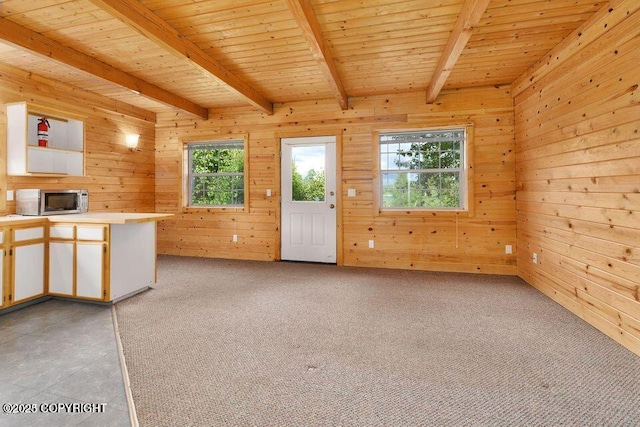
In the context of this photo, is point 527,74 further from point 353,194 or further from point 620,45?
point 353,194

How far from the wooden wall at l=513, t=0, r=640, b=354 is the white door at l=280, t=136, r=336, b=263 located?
2629mm

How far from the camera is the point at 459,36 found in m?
2.66

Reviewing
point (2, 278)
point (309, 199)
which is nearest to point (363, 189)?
point (309, 199)

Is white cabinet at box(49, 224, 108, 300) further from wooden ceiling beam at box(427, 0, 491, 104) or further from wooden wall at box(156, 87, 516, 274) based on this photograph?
wooden ceiling beam at box(427, 0, 491, 104)

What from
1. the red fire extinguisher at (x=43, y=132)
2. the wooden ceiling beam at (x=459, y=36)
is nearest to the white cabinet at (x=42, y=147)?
the red fire extinguisher at (x=43, y=132)

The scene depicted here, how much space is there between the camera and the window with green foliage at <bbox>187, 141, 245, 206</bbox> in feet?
17.8

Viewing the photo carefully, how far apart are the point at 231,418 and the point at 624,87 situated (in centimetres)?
330

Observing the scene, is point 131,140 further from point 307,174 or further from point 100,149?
point 307,174

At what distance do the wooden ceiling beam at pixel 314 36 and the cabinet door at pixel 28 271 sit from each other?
3196 mm

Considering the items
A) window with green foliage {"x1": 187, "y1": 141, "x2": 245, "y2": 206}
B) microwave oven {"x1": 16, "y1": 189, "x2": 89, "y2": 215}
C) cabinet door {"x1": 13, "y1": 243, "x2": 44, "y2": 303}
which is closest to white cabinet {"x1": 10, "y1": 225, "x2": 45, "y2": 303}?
cabinet door {"x1": 13, "y1": 243, "x2": 44, "y2": 303}

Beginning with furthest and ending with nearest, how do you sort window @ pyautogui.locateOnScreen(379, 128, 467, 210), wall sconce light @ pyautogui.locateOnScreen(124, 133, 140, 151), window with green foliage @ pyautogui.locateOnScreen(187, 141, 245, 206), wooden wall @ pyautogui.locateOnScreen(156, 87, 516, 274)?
window with green foliage @ pyautogui.locateOnScreen(187, 141, 245, 206), wall sconce light @ pyautogui.locateOnScreen(124, 133, 140, 151), window @ pyautogui.locateOnScreen(379, 128, 467, 210), wooden wall @ pyautogui.locateOnScreen(156, 87, 516, 274)

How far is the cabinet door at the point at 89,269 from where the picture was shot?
301cm
